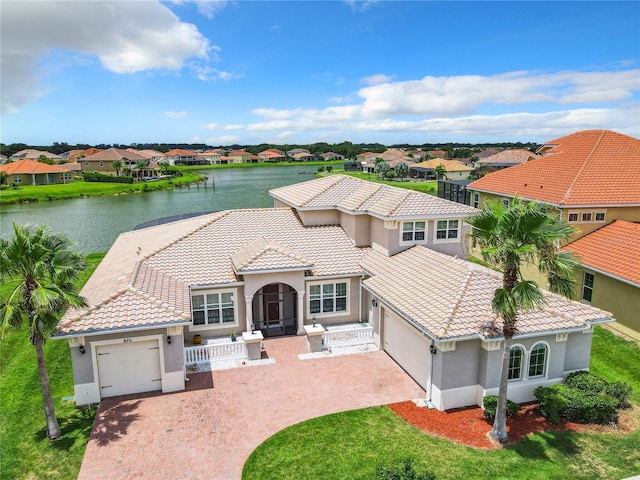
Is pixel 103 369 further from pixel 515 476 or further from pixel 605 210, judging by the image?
pixel 605 210

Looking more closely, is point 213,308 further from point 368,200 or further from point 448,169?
point 448,169

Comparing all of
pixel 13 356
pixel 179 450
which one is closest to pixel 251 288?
pixel 179 450

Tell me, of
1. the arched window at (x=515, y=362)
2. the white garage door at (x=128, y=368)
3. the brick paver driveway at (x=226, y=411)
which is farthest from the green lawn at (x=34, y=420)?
the arched window at (x=515, y=362)

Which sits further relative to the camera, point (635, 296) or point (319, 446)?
point (635, 296)

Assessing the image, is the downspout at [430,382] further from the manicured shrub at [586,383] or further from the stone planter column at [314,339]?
the stone planter column at [314,339]

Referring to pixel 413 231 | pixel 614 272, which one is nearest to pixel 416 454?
pixel 413 231
